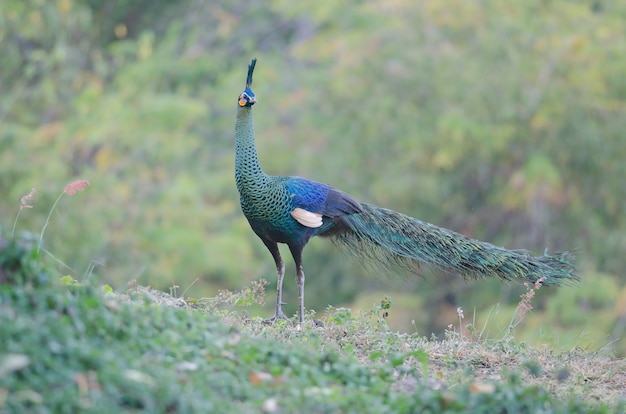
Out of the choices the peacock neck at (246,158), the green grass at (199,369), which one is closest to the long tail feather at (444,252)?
the peacock neck at (246,158)

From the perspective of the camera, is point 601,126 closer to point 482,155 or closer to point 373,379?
point 482,155

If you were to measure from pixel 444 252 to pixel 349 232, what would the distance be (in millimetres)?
713

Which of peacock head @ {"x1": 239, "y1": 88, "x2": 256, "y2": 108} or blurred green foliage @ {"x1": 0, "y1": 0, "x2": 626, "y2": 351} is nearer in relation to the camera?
peacock head @ {"x1": 239, "y1": 88, "x2": 256, "y2": 108}

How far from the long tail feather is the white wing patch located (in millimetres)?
309

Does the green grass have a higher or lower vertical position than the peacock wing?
lower

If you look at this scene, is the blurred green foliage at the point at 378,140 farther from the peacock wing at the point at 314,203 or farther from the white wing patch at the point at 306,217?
the white wing patch at the point at 306,217

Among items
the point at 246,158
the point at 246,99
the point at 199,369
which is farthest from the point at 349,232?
the point at 199,369

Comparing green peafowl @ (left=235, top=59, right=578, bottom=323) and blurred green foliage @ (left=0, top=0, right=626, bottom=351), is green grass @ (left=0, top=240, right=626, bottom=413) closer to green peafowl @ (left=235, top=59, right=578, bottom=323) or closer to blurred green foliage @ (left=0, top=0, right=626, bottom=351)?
green peafowl @ (left=235, top=59, right=578, bottom=323)

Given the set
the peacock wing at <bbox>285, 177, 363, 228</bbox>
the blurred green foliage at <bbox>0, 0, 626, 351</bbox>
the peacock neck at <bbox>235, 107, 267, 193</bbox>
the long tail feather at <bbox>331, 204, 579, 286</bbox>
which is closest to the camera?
the peacock neck at <bbox>235, 107, 267, 193</bbox>

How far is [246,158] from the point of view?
6934 millimetres

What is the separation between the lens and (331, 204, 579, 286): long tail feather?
729cm

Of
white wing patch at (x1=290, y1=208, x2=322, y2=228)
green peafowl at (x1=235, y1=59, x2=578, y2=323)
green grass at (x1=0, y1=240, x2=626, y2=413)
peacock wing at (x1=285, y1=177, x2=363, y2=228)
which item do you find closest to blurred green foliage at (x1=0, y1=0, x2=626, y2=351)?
green peafowl at (x1=235, y1=59, x2=578, y2=323)

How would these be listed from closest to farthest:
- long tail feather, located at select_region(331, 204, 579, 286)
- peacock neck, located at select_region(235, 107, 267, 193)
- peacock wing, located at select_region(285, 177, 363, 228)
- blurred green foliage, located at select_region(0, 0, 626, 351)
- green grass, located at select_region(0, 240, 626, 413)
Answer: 1. green grass, located at select_region(0, 240, 626, 413)
2. peacock neck, located at select_region(235, 107, 267, 193)
3. peacock wing, located at select_region(285, 177, 363, 228)
4. long tail feather, located at select_region(331, 204, 579, 286)
5. blurred green foliage, located at select_region(0, 0, 626, 351)

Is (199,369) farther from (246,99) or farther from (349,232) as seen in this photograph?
(349,232)
